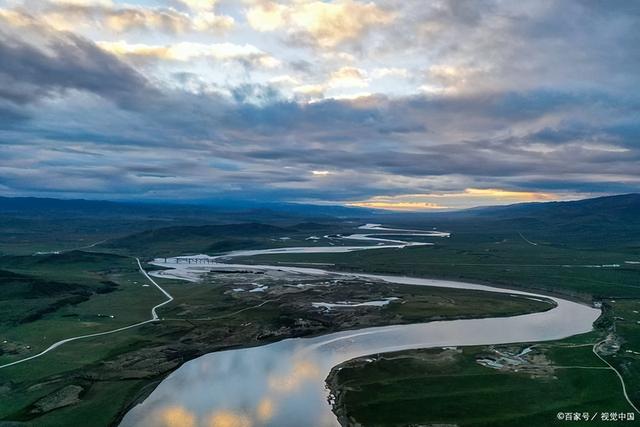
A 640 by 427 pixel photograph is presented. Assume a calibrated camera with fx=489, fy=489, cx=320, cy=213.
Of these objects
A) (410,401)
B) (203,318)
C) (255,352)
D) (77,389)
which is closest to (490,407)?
(410,401)

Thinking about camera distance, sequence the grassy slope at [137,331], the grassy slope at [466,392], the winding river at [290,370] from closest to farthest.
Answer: the grassy slope at [466,392] < the winding river at [290,370] < the grassy slope at [137,331]

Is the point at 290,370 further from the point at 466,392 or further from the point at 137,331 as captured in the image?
the point at 137,331

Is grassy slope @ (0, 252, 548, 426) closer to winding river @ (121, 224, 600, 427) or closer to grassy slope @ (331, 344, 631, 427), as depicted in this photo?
winding river @ (121, 224, 600, 427)

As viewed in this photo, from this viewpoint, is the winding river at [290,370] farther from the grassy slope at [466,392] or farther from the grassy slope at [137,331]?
the grassy slope at [466,392]

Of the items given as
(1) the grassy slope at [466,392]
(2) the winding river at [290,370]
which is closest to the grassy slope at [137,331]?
(2) the winding river at [290,370]

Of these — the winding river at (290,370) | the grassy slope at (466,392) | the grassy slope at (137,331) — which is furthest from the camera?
the grassy slope at (137,331)

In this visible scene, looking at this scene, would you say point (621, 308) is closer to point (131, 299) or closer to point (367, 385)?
point (367, 385)

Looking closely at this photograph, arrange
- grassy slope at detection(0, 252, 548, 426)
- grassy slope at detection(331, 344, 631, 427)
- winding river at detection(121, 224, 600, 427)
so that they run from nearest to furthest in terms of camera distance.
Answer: grassy slope at detection(331, 344, 631, 427) → winding river at detection(121, 224, 600, 427) → grassy slope at detection(0, 252, 548, 426)

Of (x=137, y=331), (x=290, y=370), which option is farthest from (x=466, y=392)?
(x=137, y=331)

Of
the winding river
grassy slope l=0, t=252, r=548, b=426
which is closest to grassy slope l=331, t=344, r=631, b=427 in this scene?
the winding river
